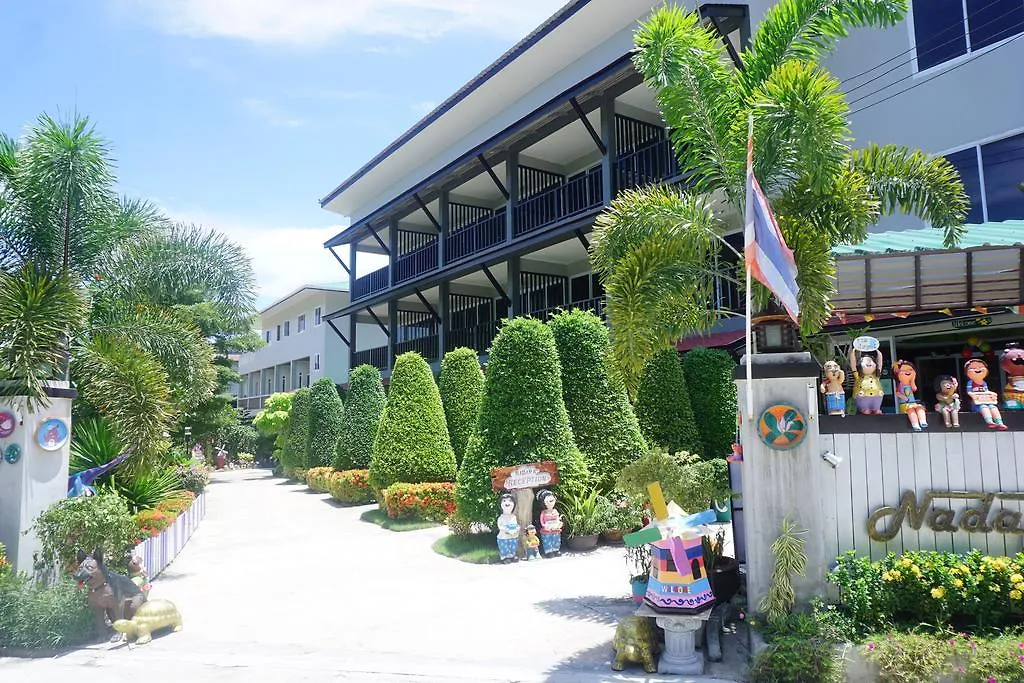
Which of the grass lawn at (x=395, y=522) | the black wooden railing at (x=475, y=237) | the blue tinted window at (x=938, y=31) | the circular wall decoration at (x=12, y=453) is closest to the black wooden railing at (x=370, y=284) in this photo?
the black wooden railing at (x=475, y=237)

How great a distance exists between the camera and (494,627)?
7.82 metres

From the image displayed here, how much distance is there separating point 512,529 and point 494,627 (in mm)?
3233

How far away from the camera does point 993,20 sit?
11.6 m

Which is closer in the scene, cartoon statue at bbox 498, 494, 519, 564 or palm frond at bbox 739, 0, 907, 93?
palm frond at bbox 739, 0, 907, 93

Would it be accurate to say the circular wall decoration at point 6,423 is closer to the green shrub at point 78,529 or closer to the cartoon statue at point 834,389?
the green shrub at point 78,529

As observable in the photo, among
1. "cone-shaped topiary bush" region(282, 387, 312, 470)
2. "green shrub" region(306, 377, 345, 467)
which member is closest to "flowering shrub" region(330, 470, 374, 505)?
"green shrub" region(306, 377, 345, 467)

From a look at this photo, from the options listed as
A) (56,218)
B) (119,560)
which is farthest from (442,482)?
(56,218)

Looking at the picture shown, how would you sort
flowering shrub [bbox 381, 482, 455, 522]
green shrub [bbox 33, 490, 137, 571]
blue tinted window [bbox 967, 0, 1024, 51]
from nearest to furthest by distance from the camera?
green shrub [bbox 33, 490, 137, 571] → blue tinted window [bbox 967, 0, 1024, 51] → flowering shrub [bbox 381, 482, 455, 522]

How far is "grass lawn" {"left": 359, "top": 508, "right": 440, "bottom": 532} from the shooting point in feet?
48.7

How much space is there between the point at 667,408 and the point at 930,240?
6.86m

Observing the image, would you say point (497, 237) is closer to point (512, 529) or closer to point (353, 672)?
point (512, 529)

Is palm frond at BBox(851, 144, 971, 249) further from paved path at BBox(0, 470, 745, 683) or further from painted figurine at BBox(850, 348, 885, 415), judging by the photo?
paved path at BBox(0, 470, 745, 683)

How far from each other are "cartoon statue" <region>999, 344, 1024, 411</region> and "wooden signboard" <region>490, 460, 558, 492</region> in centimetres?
658

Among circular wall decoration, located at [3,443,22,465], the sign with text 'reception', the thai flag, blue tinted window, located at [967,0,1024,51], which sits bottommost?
the sign with text 'reception'
